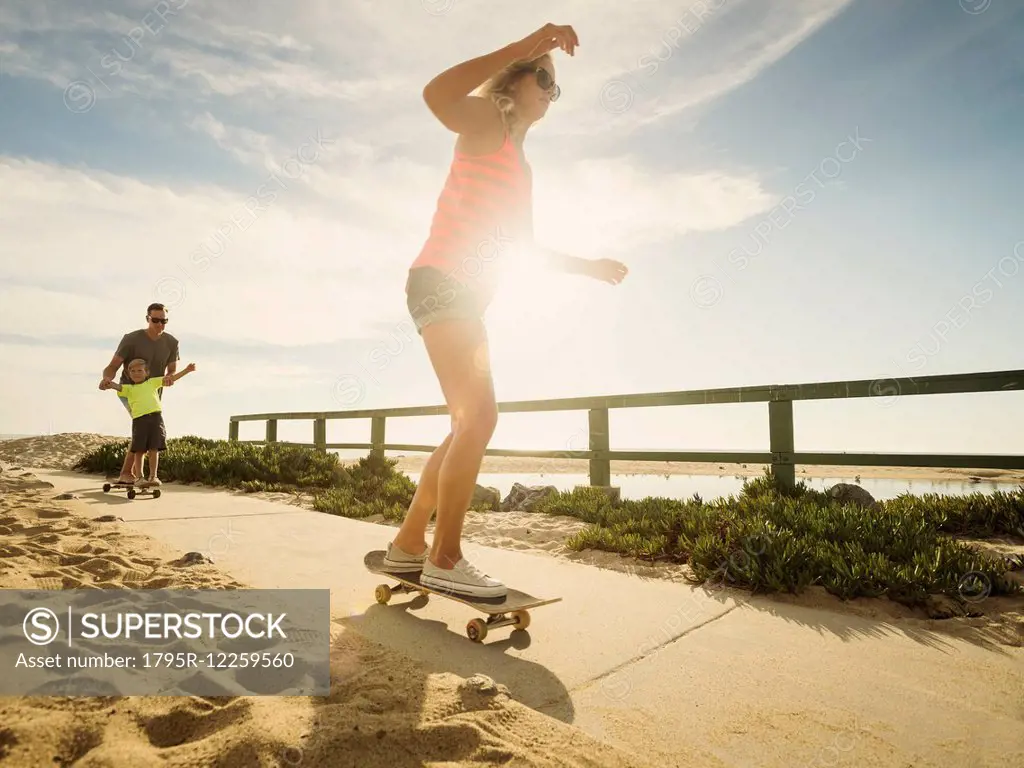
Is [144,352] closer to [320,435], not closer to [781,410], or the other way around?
[320,435]

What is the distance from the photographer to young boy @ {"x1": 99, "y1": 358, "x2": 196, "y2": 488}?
7113mm

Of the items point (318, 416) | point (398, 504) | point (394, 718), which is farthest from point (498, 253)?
point (318, 416)

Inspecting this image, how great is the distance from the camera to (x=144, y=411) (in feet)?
23.4

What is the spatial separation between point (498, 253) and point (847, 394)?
173 inches

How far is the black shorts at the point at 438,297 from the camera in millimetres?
2551

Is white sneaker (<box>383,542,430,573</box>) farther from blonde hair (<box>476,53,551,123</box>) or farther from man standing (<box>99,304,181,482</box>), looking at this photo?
man standing (<box>99,304,181,482</box>)

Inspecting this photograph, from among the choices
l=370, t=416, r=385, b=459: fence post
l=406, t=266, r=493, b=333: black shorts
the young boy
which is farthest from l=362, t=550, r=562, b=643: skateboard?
l=370, t=416, r=385, b=459: fence post

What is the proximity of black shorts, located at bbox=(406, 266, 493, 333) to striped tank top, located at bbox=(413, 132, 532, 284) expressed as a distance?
0.13 ft

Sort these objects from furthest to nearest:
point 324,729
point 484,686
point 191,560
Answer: point 191,560
point 484,686
point 324,729

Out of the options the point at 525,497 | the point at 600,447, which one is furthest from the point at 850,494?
the point at 525,497

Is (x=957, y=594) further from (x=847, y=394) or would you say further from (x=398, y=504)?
(x=398, y=504)

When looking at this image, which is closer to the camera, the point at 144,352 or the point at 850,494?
the point at 850,494

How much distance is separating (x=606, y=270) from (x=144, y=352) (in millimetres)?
6568

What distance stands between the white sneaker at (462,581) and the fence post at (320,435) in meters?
9.95
